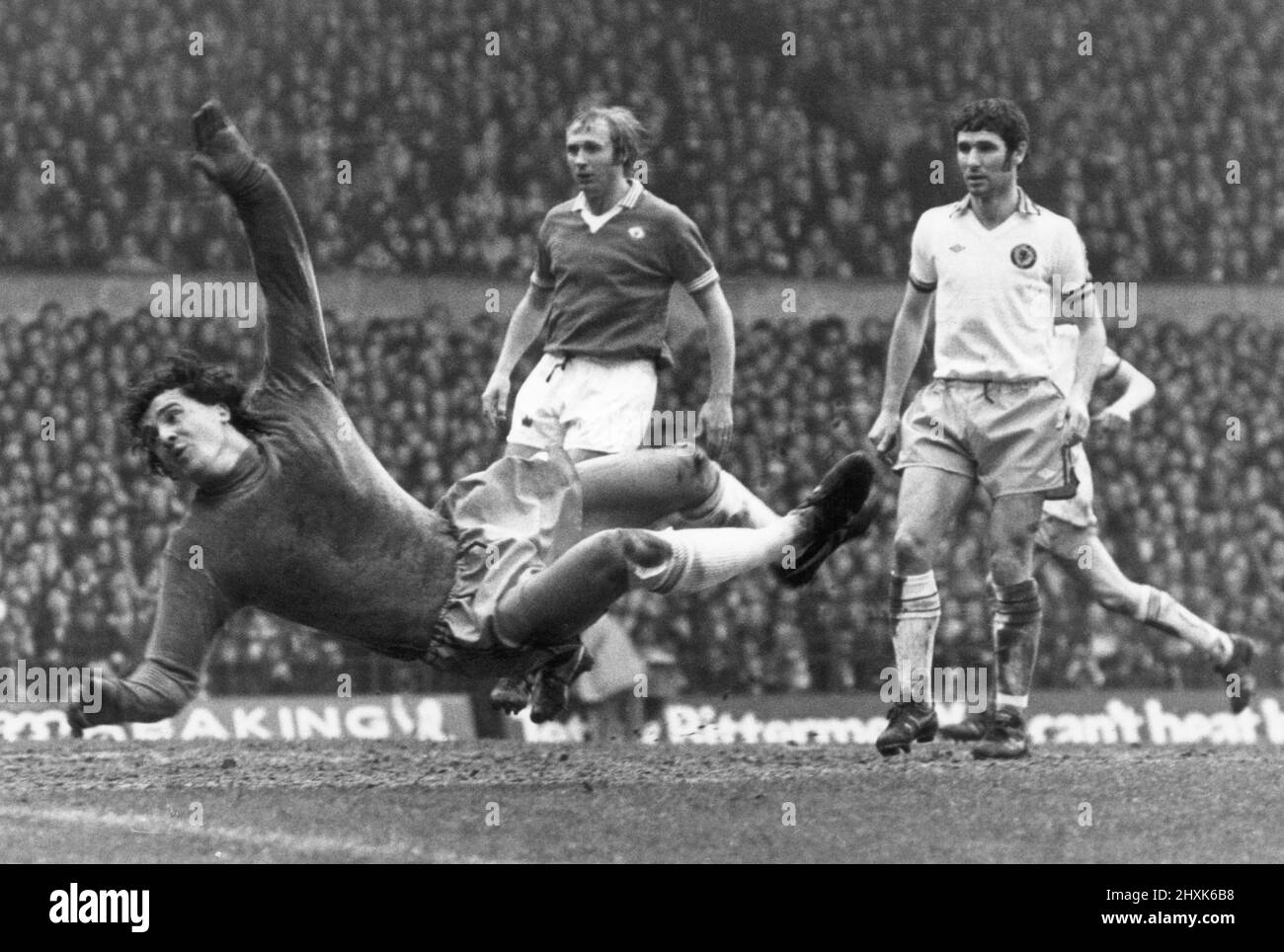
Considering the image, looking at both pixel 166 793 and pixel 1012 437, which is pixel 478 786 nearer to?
pixel 166 793

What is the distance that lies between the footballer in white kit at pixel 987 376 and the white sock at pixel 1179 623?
218cm

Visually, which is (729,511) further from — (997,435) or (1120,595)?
(1120,595)

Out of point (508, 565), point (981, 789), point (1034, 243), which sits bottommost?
point (981, 789)

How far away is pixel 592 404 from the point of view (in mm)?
8766

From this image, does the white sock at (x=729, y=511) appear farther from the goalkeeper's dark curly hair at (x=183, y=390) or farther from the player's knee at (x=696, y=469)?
the goalkeeper's dark curly hair at (x=183, y=390)

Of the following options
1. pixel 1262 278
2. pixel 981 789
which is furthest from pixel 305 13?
pixel 981 789

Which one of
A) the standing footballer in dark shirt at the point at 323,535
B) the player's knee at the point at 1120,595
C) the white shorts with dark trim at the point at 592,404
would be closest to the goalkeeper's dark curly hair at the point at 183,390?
the standing footballer in dark shirt at the point at 323,535

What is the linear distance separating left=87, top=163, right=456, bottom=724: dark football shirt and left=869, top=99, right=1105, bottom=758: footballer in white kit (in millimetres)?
1999

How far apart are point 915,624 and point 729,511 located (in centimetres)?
83

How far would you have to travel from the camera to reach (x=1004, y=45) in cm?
1922

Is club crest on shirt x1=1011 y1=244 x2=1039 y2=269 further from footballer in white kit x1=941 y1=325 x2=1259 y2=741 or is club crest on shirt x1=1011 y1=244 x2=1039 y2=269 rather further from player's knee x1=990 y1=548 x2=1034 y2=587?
footballer in white kit x1=941 y1=325 x2=1259 y2=741

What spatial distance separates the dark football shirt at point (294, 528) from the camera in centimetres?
663

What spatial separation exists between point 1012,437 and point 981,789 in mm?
1439

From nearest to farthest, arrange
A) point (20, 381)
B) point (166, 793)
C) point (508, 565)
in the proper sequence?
point (508, 565)
point (166, 793)
point (20, 381)
